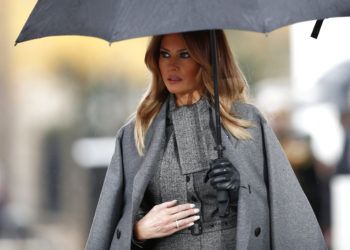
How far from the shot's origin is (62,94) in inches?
360

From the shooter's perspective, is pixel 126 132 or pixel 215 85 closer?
pixel 215 85

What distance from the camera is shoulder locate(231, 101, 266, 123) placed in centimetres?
398

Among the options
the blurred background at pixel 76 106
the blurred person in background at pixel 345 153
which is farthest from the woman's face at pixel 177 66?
the blurred background at pixel 76 106

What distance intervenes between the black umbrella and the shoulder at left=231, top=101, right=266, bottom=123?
55cm

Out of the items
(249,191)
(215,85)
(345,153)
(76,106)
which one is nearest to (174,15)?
(215,85)

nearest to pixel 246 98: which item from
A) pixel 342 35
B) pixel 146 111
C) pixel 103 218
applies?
pixel 146 111

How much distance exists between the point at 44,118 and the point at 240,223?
18.1 feet

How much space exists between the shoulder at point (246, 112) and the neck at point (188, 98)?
15 centimetres

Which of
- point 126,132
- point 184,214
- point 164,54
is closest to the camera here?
point 184,214

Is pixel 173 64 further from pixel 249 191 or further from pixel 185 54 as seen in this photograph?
pixel 249 191

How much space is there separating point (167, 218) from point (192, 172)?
0.66ft

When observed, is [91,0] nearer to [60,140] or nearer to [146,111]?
[146,111]

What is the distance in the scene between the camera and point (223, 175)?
12.2 feet

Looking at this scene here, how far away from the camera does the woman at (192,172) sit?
3895 millimetres
